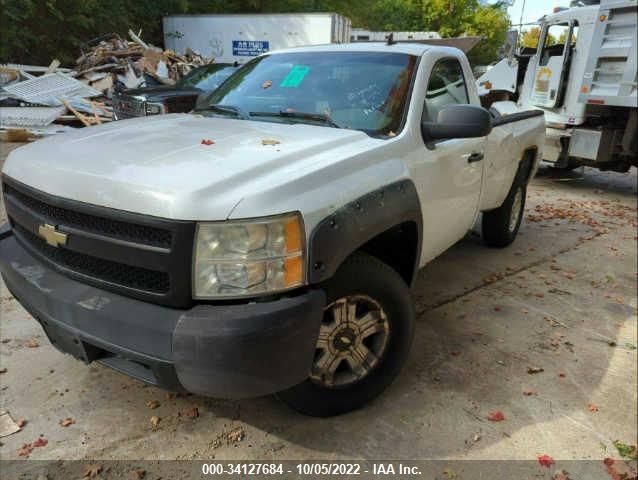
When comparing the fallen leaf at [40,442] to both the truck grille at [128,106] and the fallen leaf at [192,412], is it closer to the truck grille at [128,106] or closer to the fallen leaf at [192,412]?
the fallen leaf at [192,412]

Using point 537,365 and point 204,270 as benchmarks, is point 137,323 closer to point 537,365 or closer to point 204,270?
point 204,270

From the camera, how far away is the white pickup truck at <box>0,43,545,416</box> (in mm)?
1910

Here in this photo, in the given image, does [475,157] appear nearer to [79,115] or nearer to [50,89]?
[79,115]

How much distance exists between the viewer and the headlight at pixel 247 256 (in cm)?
189

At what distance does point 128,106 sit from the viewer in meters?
8.49

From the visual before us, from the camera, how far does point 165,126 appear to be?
114 inches

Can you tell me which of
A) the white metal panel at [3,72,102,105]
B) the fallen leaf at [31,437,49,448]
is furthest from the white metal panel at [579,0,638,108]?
the white metal panel at [3,72,102,105]

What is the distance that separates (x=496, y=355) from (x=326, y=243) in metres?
1.82

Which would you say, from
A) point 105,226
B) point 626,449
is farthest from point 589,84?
point 105,226

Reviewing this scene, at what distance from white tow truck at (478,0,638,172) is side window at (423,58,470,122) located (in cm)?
503

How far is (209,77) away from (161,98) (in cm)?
196

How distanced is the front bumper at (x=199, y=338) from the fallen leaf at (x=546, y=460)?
126cm

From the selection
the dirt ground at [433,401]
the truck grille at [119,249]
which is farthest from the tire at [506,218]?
the truck grille at [119,249]

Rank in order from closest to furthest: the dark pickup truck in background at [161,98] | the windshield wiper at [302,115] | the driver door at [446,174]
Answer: the windshield wiper at [302,115] → the driver door at [446,174] → the dark pickup truck in background at [161,98]
